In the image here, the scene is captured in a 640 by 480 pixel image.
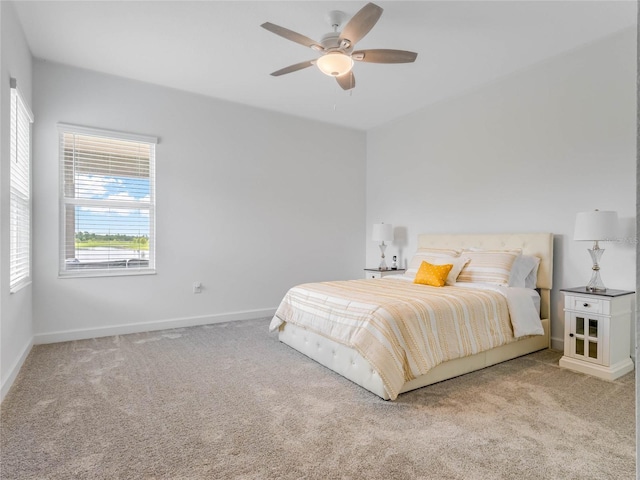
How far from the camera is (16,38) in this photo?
2924mm

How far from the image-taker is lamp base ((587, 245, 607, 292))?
118 inches

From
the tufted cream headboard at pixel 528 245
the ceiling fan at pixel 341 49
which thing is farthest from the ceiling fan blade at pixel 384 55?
the tufted cream headboard at pixel 528 245

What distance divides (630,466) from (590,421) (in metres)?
0.46

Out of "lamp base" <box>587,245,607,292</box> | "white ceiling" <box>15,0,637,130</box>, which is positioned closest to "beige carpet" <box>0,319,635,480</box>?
"lamp base" <box>587,245,607,292</box>

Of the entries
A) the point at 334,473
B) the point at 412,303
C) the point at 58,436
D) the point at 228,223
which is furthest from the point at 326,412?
the point at 228,223

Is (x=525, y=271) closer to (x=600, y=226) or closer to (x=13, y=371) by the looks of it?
(x=600, y=226)

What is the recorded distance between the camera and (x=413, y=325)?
99.1 inches

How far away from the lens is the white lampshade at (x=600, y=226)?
2877 millimetres

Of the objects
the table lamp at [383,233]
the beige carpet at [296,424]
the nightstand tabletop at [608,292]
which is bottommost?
the beige carpet at [296,424]

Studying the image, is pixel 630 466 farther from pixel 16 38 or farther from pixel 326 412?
pixel 16 38

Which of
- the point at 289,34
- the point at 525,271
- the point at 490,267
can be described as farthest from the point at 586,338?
the point at 289,34

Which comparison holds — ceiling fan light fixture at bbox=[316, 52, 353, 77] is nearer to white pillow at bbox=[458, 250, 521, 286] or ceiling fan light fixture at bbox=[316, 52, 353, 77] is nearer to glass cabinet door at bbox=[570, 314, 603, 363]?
→ white pillow at bbox=[458, 250, 521, 286]

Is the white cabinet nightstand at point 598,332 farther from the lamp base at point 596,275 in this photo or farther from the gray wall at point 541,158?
the gray wall at point 541,158

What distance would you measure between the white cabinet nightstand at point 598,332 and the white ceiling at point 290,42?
223cm
